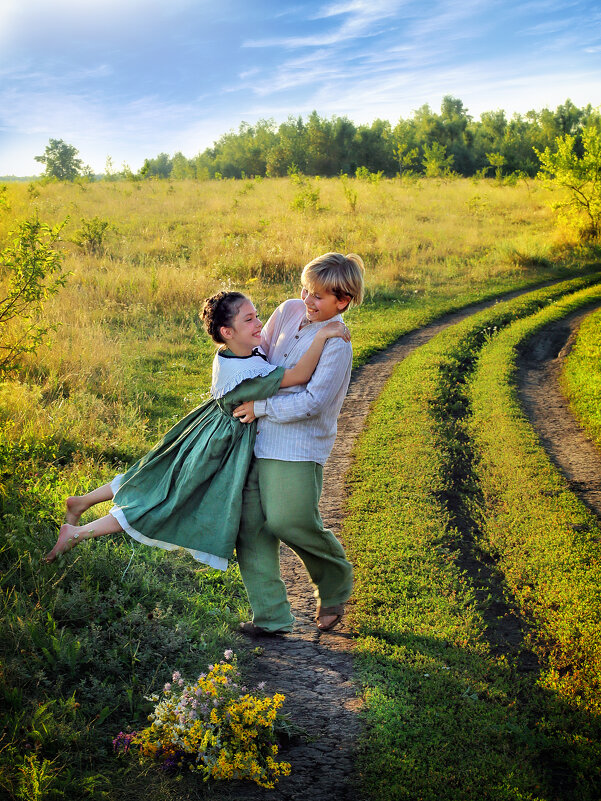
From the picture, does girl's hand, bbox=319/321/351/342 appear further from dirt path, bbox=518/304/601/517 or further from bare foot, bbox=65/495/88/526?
dirt path, bbox=518/304/601/517

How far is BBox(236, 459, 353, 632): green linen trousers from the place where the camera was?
3303mm

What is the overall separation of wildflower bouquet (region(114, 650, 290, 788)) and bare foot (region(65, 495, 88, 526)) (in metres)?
1.20

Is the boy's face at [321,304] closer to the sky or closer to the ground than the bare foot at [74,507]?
closer to the sky

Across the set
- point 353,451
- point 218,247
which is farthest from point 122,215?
point 353,451

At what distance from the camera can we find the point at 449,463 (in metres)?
6.37

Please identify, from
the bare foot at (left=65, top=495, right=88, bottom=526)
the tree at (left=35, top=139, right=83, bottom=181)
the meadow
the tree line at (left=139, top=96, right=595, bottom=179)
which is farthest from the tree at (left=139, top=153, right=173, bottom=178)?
the bare foot at (left=65, top=495, right=88, bottom=526)

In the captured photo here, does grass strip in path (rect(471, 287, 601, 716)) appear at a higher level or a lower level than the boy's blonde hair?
lower

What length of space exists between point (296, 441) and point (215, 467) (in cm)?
44

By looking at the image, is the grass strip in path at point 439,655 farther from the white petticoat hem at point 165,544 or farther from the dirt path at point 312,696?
the white petticoat hem at point 165,544

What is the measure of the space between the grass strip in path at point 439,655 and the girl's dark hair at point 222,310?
198cm

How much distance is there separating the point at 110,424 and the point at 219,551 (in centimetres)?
367

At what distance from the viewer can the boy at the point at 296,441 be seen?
125 inches

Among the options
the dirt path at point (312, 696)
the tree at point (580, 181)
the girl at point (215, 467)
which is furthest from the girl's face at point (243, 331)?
the tree at point (580, 181)

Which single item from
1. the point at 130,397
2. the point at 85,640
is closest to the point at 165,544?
the point at 85,640
